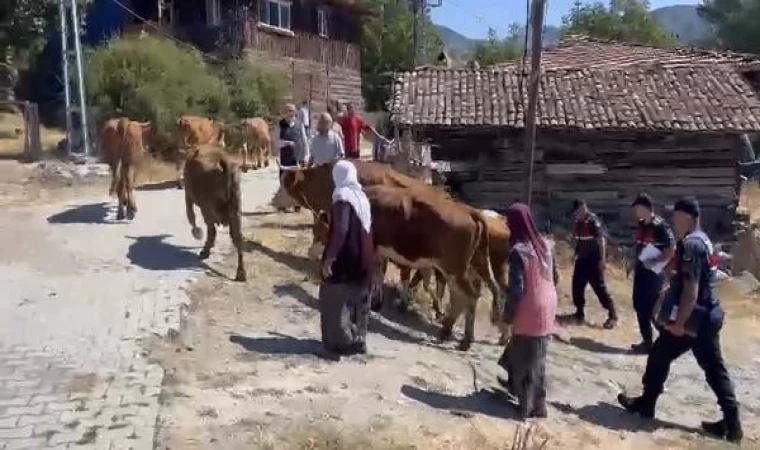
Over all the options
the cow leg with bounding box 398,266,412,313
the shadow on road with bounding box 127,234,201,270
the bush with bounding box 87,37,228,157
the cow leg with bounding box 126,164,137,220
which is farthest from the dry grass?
the cow leg with bounding box 398,266,412,313

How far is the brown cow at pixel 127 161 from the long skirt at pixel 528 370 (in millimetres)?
6935

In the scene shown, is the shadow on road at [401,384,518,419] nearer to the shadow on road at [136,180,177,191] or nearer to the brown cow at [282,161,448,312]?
the brown cow at [282,161,448,312]

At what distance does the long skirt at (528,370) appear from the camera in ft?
25.3

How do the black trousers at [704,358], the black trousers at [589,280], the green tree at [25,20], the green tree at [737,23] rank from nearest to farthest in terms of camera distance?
1. the black trousers at [704,358]
2. the black trousers at [589,280]
3. the green tree at [25,20]
4. the green tree at [737,23]

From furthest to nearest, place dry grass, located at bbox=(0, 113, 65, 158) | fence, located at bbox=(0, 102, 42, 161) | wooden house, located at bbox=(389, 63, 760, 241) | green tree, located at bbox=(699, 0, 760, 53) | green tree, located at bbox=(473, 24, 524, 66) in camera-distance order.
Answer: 1. green tree, located at bbox=(473, 24, 524, 66)
2. green tree, located at bbox=(699, 0, 760, 53)
3. dry grass, located at bbox=(0, 113, 65, 158)
4. fence, located at bbox=(0, 102, 42, 161)
5. wooden house, located at bbox=(389, 63, 760, 241)

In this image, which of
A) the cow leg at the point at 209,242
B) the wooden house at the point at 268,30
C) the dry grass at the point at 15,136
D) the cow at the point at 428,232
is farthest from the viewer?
the wooden house at the point at 268,30

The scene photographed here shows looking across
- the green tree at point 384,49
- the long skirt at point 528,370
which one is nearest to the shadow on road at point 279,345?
the long skirt at point 528,370

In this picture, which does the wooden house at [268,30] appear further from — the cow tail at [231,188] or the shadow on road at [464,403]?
the shadow on road at [464,403]

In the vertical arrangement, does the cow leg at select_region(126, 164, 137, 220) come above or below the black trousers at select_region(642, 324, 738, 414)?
above

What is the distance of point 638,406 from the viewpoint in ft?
27.9

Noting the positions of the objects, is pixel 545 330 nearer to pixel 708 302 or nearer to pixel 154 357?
pixel 708 302

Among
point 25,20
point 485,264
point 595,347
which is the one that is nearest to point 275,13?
point 25,20

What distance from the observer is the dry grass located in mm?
21531

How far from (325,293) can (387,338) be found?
1.56 metres
